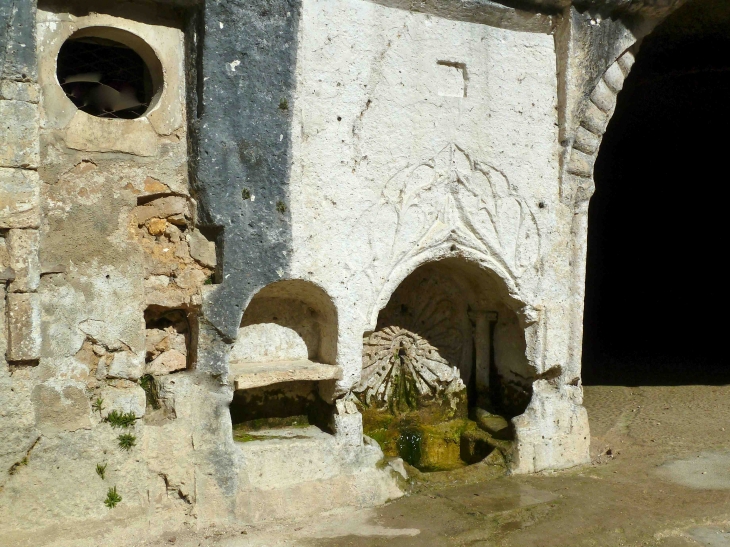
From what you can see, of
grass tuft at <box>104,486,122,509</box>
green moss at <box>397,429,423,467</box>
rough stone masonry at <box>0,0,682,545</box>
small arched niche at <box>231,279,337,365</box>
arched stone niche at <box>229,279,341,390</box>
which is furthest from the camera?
green moss at <box>397,429,423,467</box>

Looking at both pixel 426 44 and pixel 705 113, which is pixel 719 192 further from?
pixel 426 44

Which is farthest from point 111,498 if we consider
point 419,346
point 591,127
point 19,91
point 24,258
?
point 591,127

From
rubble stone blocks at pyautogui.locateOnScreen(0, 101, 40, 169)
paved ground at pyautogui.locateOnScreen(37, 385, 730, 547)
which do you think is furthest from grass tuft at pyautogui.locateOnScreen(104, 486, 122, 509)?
rubble stone blocks at pyautogui.locateOnScreen(0, 101, 40, 169)

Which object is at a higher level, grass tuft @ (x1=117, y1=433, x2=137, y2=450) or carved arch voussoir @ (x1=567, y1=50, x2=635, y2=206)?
carved arch voussoir @ (x1=567, y1=50, x2=635, y2=206)

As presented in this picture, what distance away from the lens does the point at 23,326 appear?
324cm

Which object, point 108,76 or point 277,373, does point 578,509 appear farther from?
point 108,76

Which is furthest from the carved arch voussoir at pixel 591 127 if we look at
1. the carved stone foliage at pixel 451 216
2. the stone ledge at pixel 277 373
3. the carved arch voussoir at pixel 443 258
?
the stone ledge at pixel 277 373

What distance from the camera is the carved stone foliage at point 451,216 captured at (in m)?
4.12

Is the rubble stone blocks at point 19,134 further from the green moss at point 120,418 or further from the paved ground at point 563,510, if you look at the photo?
the paved ground at point 563,510

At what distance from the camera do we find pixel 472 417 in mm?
5062

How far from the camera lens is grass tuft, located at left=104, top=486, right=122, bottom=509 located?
3.47 m

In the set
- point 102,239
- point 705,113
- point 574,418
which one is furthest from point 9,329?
point 705,113

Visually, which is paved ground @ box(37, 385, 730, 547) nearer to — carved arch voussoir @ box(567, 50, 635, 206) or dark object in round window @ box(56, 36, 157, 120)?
carved arch voussoir @ box(567, 50, 635, 206)

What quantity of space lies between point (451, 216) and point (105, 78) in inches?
75.6
